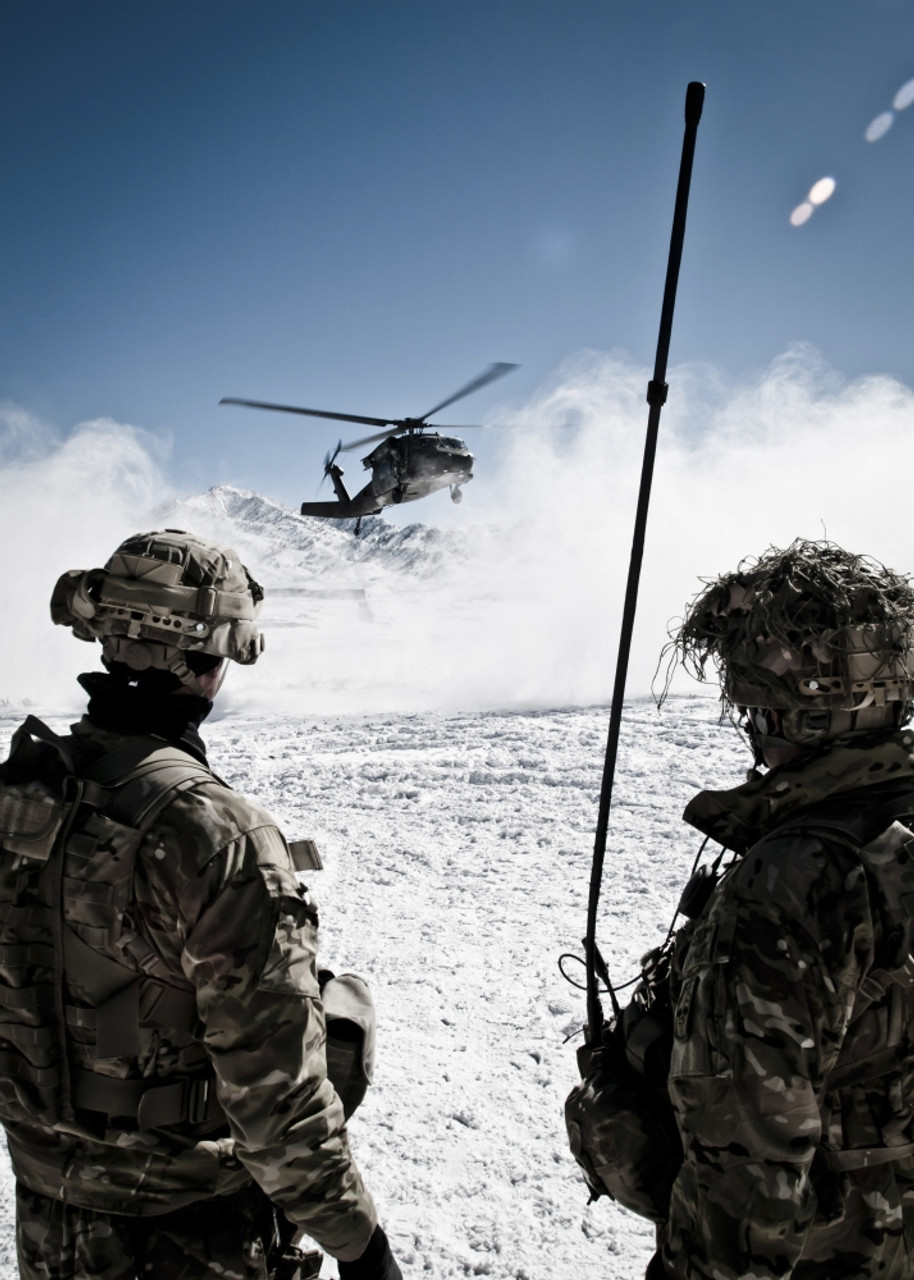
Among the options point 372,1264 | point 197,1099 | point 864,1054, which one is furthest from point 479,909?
point 864,1054

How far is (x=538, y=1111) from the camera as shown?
3377 mm

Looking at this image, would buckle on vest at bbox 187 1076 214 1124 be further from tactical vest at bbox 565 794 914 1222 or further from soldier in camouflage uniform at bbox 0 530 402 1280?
tactical vest at bbox 565 794 914 1222

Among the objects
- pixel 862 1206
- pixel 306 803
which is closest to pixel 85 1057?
pixel 862 1206

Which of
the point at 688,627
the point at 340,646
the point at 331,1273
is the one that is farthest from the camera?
the point at 340,646

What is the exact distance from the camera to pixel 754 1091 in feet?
4.17

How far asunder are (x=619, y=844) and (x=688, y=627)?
498 cm

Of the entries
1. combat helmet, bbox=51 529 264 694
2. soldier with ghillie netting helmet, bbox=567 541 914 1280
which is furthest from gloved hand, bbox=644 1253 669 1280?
combat helmet, bbox=51 529 264 694

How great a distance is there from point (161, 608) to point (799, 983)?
149cm

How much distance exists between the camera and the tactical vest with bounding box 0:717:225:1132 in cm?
163

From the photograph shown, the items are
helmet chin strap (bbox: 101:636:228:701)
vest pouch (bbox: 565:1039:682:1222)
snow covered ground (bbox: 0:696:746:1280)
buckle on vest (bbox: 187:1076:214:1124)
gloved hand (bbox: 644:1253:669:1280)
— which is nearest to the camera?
gloved hand (bbox: 644:1253:669:1280)

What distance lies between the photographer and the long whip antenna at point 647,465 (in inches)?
71.2

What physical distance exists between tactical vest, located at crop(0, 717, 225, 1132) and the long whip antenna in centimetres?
87

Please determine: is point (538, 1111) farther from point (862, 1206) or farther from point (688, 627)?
point (688, 627)

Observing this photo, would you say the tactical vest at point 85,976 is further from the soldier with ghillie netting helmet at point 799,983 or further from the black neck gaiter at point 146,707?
the soldier with ghillie netting helmet at point 799,983
